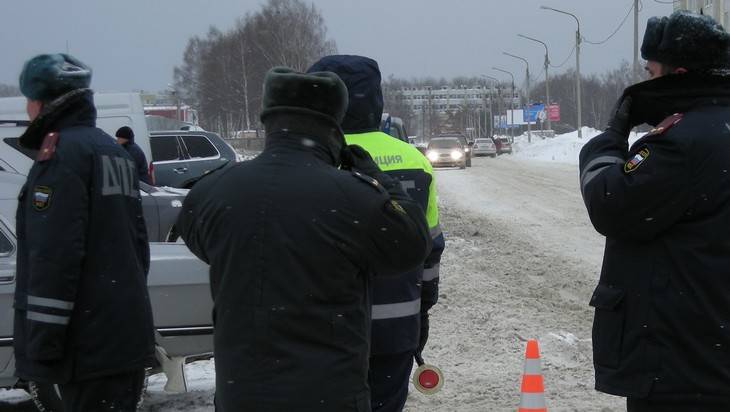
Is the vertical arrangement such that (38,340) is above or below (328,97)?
below

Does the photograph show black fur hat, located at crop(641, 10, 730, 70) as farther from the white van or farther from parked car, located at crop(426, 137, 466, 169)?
parked car, located at crop(426, 137, 466, 169)

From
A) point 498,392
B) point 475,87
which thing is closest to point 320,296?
point 498,392

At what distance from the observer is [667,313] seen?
2773 mm

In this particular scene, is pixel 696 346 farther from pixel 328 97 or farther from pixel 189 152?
pixel 189 152

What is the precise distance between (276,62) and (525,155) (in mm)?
18083

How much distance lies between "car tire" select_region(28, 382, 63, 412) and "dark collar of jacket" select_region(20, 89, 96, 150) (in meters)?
2.18

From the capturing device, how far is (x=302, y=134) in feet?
8.96

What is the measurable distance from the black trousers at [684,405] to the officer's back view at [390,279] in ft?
3.43

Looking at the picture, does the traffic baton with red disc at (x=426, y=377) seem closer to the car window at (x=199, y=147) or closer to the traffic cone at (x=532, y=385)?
the traffic cone at (x=532, y=385)

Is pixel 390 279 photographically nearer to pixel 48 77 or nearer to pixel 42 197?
pixel 42 197

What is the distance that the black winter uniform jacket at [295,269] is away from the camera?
257 centimetres

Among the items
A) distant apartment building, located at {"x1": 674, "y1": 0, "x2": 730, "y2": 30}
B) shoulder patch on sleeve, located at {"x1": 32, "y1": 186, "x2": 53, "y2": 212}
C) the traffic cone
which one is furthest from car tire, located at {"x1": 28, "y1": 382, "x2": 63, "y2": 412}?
distant apartment building, located at {"x1": 674, "y1": 0, "x2": 730, "y2": 30}

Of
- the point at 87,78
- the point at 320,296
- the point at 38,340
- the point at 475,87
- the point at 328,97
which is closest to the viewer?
the point at 320,296

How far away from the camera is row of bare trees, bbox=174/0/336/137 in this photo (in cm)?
6476
